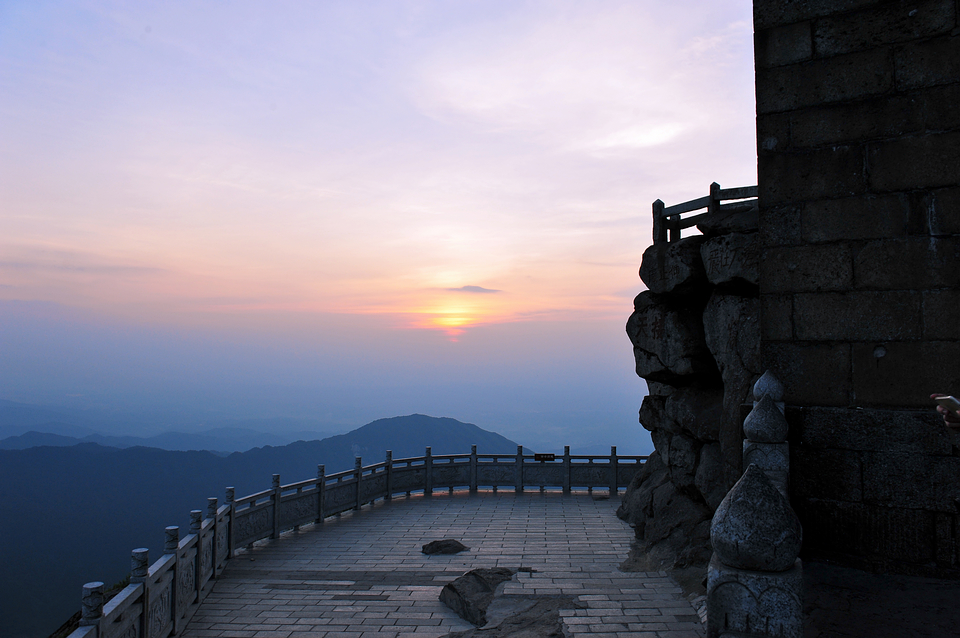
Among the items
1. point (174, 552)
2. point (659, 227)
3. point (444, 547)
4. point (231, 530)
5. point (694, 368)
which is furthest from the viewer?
point (444, 547)

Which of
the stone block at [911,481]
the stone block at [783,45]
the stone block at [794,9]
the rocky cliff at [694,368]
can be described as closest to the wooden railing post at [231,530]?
the rocky cliff at [694,368]

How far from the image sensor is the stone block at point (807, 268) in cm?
535

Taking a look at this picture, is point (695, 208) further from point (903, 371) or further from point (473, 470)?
point (473, 470)

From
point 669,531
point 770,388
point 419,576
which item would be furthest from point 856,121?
point 419,576

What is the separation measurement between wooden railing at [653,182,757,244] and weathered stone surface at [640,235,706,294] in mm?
402

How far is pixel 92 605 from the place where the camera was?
6043 mm

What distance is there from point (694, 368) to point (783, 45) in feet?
23.2

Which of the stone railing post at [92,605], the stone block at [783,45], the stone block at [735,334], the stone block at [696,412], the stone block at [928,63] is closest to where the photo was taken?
the stone block at [928,63]

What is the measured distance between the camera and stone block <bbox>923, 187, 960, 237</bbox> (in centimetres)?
500

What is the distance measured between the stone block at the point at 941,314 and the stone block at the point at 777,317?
40.5 inches

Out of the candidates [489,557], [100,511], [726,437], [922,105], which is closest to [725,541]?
[922,105]

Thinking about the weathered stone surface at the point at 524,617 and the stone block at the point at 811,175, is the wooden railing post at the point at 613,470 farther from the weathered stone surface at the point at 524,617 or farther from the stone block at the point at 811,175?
the stone block at the point at 811,175

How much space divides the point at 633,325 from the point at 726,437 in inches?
150

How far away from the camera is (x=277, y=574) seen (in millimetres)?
11219
